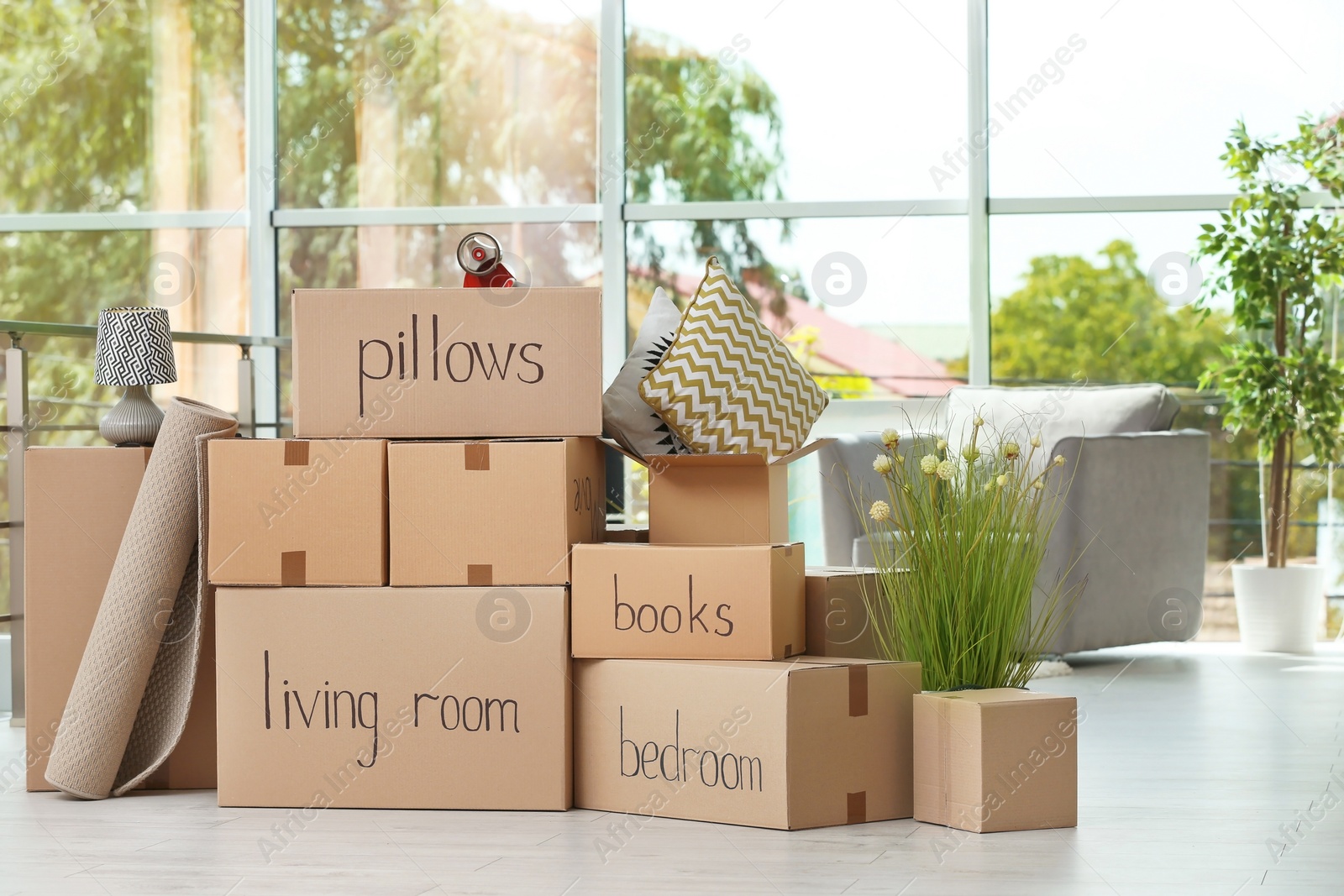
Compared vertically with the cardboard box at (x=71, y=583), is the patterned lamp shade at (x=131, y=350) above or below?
above

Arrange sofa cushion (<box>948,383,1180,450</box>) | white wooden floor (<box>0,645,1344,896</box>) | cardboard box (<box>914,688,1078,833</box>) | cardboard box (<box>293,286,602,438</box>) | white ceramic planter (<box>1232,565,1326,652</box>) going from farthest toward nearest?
1. white ceramic planter (<box>1232,565,1326,652</box>)
2. sofa cushion (<box>948,383,1180,450</box>)
3. cardboard box (<box>293,286,602,438</box>)
4. cardboard box (<box>914,688,1078,833</box>)
5. white wooden floor (<box>0,645,1344,896</box>)

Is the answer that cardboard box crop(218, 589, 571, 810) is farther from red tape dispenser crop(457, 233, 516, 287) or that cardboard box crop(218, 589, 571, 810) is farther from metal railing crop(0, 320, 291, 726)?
metal railing crop(0, 320, 291, 726)

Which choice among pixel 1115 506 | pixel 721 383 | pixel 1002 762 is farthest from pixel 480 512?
pixel 1115 506

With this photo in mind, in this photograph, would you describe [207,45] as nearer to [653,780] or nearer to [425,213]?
[425,213]

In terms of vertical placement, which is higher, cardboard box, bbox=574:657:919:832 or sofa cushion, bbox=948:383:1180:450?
sofa cushion, bbox=948:383:1180:450

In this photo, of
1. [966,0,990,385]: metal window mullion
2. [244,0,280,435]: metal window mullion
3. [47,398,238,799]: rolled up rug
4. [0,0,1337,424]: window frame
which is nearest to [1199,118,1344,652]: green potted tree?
[0,0,1337,424]: window frame

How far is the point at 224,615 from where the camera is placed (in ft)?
7.04

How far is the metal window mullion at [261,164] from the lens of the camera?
15.6 feet

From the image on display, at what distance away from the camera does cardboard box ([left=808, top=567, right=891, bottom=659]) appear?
2.20 meters

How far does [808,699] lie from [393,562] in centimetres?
73

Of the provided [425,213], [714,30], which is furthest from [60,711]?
[714,30]

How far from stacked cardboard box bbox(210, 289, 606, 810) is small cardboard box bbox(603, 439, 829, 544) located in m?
0.17

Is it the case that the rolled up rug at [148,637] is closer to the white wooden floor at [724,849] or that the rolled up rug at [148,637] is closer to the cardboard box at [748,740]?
the white wooden floor at [724,849]

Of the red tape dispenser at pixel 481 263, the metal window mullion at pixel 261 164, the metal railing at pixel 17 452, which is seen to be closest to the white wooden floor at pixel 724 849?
the metal railing at pixel 17 452
